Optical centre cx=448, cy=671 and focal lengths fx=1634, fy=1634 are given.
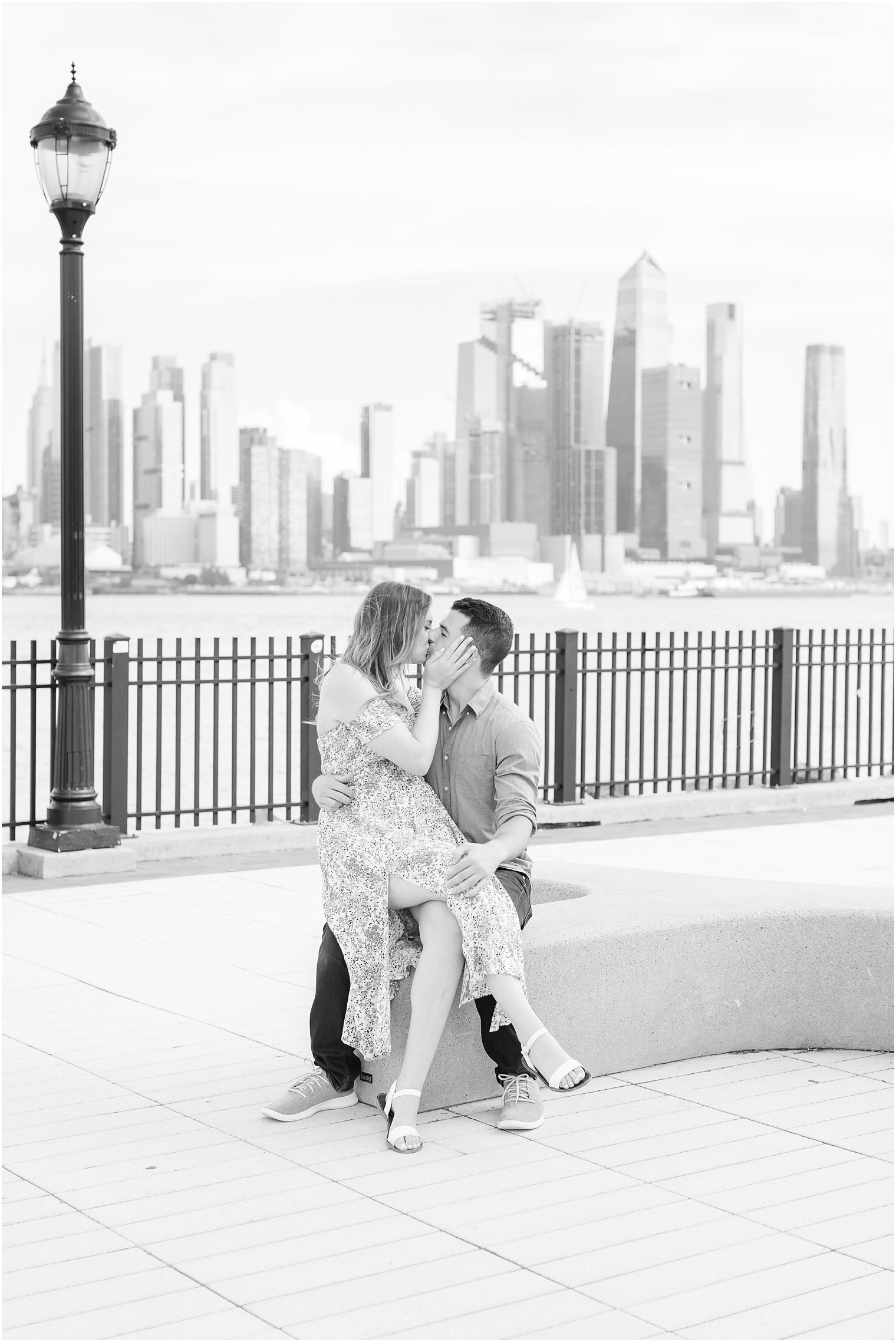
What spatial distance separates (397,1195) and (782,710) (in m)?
9.38

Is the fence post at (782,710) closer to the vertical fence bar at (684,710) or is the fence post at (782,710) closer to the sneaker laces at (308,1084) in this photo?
the vertical fence bar at (684,710)

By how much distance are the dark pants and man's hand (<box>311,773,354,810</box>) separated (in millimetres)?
370

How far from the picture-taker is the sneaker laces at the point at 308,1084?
498 centimetres

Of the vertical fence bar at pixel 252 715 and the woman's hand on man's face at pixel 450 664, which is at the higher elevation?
the woman's hand on man's face at pixel 450 664

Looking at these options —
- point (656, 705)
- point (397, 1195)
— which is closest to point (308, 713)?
point (656, 705)

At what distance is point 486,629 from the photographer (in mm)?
5070

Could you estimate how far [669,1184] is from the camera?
444 centimetres

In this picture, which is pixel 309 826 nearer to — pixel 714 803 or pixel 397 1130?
pixel 714 803

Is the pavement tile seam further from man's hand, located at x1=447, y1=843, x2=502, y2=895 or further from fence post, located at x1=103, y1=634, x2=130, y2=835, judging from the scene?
fence post, located at x1=103, y1=634, x2=130, y2=835

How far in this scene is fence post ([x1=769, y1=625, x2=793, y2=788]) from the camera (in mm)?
13055

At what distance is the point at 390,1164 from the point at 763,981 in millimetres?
1746

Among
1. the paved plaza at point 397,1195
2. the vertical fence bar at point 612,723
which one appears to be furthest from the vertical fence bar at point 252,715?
the paved plaza at point 397,1195

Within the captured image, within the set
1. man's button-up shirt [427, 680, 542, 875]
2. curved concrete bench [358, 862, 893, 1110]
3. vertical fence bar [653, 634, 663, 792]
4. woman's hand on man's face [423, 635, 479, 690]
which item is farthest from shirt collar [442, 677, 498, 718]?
vertical fence bar [653, 634, 663, 792]

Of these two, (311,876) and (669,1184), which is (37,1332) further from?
(311,876)
